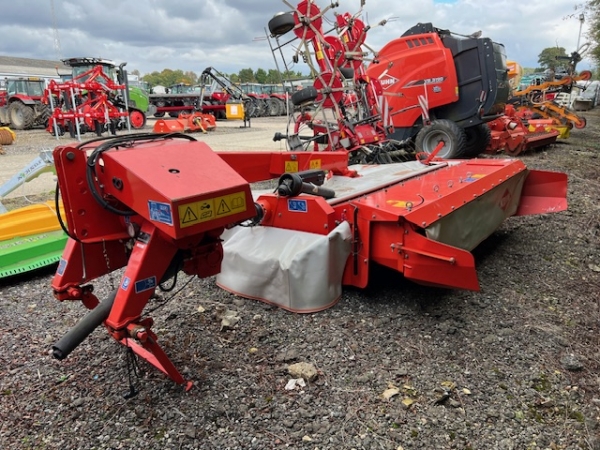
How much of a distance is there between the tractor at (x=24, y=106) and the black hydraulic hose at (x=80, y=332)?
17039 millimetres

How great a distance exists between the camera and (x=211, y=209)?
65.4 inches

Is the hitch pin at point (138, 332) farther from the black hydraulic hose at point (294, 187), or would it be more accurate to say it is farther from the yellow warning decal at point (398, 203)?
the yellow warning decal at point (398, 203)

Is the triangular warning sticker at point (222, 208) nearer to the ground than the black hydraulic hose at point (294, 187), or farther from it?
farther from it

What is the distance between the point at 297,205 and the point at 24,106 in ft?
54.8

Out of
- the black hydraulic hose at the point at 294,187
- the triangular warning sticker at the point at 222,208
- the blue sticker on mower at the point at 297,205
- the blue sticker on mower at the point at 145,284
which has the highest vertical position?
the triangular warning sticker at the point at 222,208

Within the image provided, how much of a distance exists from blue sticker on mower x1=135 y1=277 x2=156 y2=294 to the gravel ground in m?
0.54

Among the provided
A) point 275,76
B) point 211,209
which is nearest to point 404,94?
point 211,209

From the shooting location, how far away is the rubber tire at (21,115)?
16062 mm

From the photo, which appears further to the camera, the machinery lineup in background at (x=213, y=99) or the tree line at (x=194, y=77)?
the tree line at (x=194, y=77)

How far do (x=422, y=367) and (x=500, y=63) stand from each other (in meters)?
6.57

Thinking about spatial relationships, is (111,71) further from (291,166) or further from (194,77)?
(194,77)

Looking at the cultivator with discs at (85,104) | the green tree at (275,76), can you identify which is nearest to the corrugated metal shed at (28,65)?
the green tree at (275,76)

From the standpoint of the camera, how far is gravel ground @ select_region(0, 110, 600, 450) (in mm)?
1831

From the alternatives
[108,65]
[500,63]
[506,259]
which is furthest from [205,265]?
[108,65]
